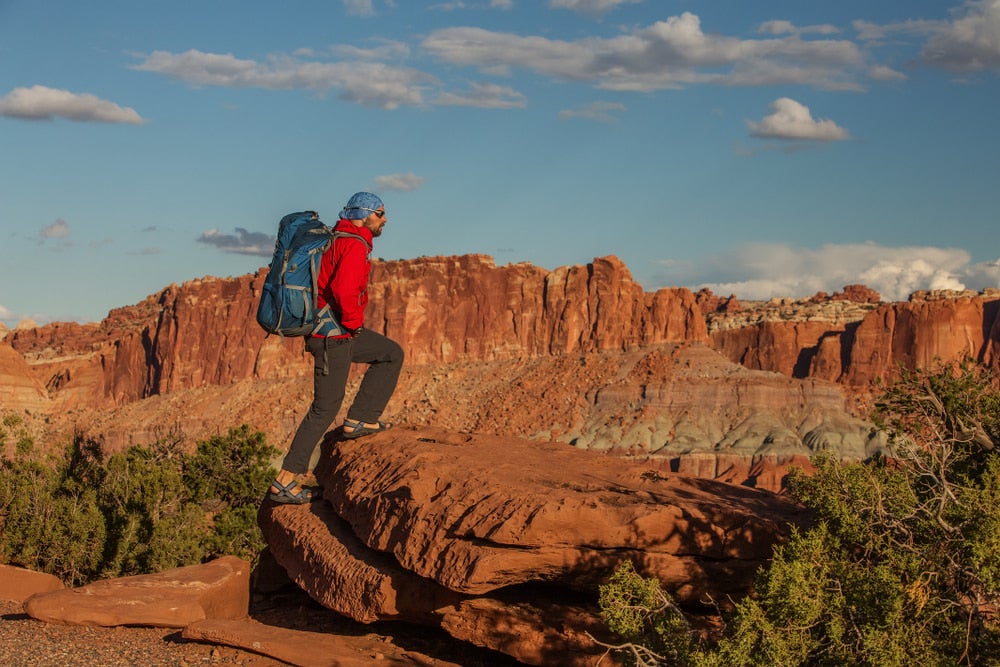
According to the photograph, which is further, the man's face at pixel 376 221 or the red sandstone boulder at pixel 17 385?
the red sandstone boulder at pixel 17 385

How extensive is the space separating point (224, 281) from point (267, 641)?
12717 cm

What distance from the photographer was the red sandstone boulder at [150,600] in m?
9.20

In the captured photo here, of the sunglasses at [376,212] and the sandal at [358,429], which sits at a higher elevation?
the sunglasses at [376,212]

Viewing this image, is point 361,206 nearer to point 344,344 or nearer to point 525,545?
point 344,344

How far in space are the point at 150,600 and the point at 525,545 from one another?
3764 mm

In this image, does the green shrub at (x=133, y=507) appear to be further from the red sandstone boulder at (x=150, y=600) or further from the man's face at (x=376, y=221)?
the man's face at (x=376, y=221)

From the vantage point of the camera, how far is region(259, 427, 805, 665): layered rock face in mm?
7852

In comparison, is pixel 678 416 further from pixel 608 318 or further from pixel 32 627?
pixel 32 627

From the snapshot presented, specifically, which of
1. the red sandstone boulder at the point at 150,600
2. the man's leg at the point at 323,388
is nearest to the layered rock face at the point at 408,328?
the red sandstone boulder at the point at 150,600

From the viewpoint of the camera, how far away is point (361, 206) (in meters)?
9.35

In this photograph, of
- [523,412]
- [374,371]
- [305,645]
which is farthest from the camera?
[523,412]

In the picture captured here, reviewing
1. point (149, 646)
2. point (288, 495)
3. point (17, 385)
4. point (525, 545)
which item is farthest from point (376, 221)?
point (17, 385)

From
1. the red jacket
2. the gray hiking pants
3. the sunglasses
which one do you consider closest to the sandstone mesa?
the gray hiking pants

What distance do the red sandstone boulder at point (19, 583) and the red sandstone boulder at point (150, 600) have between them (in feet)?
7.24
